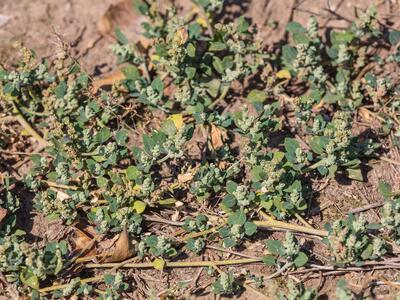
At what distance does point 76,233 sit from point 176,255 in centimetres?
56

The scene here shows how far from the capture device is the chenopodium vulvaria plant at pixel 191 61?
3582 mm

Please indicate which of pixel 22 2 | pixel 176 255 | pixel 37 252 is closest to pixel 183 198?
pixel 176 255

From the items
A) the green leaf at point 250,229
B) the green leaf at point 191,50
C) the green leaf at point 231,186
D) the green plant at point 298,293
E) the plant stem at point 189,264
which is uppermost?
the green leaf at point 191,50

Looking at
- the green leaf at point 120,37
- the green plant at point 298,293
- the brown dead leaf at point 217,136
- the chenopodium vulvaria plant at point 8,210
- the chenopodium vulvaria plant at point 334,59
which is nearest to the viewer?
the green plant at point 298,293

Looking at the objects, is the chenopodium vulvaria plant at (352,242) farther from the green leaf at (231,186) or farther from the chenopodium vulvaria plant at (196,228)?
the chenopodium vulvaria plant at (196,228)

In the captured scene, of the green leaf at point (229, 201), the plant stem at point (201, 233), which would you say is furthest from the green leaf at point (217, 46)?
the plant stem at point (201, 233)

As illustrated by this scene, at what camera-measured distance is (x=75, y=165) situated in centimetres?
338

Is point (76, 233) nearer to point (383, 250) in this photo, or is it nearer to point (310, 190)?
point (310, 190)

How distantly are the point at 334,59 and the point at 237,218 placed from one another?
129 cm

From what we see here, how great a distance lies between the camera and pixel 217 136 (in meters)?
3.55

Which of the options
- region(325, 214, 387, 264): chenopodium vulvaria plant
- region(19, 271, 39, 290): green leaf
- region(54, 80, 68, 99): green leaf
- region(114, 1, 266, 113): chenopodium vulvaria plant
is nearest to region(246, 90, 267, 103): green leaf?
region(114, 1, 266, 113): chenopodium vulvaria plant

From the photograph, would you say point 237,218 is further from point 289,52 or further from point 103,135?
point 289,52

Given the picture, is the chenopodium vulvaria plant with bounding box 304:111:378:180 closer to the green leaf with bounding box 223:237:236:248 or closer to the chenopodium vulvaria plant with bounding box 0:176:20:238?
the green leaf with bounding box 223:237:236:248

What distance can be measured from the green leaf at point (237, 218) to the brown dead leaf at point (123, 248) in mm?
527
